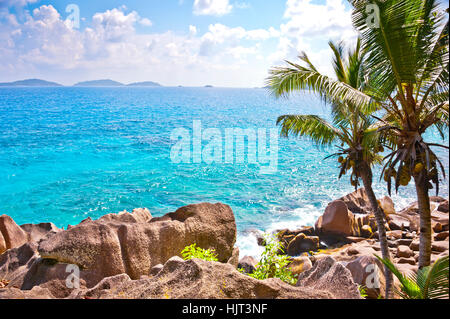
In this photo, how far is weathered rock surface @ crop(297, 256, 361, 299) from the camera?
481 cm

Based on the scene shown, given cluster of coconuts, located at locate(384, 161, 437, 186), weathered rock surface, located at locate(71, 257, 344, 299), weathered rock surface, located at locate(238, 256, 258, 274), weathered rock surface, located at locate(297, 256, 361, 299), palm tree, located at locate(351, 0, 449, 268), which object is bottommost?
weathered rock surface, located at locate(238, 256, 258, 274)

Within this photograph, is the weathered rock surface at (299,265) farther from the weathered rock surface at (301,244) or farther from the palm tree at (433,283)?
the palm tree at (433,283)

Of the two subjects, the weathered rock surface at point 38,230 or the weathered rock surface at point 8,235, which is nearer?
the weathered rock surface at point 8,235

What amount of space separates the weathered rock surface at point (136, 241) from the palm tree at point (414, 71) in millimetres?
4961

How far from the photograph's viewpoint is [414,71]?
6184mm

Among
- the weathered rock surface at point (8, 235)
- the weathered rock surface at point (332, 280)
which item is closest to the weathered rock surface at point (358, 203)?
the weathered rock surface at point (332, 280)

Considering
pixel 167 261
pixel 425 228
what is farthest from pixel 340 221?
pixel 167 261

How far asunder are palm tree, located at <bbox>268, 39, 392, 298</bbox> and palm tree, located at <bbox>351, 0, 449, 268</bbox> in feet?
4.86

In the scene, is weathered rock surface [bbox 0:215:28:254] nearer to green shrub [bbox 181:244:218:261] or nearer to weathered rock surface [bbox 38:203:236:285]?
weathered rock surface [bbox 38:203:236:285]

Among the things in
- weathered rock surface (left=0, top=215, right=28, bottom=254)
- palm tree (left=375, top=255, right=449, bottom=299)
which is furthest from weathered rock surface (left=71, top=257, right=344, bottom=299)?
weathered rock surface (left=0, top=215, right=28, bottom=254)

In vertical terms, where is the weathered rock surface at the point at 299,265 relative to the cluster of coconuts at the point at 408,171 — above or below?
below

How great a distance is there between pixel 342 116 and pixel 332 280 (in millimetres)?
5960

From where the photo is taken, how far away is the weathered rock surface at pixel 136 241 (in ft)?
23.4
